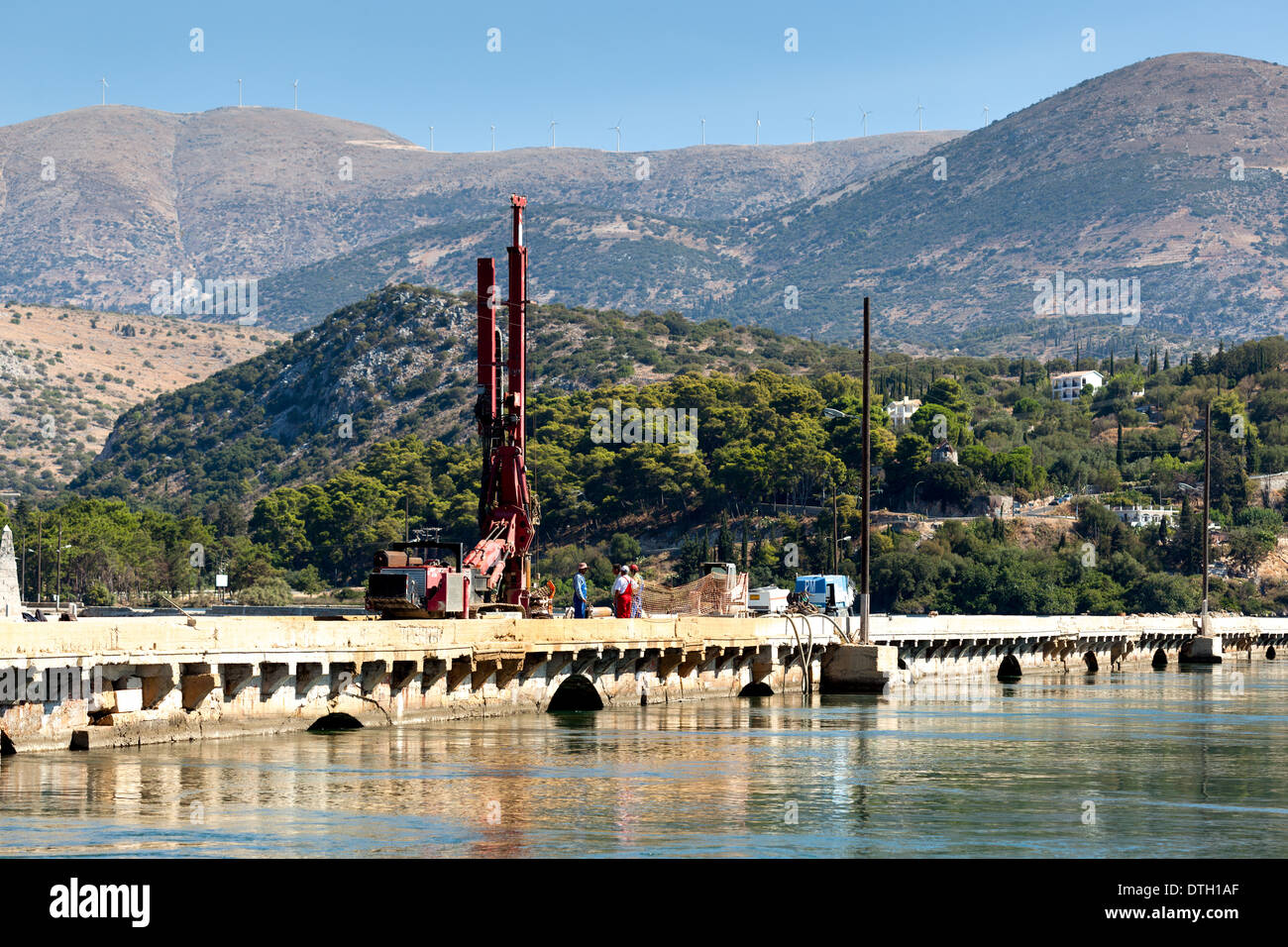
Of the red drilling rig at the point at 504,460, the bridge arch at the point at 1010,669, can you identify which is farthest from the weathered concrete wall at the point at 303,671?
the bridge arch at the point at 1010,669

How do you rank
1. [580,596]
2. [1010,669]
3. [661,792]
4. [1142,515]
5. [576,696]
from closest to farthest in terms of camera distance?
[661,792] → [576,696] → [580,596] → [1010,669] → [1142,515]

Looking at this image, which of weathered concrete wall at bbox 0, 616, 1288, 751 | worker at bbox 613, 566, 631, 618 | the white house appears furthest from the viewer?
the white house

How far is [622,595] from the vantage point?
1779 inches

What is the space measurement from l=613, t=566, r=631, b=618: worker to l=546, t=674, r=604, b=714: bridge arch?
2.64 meters

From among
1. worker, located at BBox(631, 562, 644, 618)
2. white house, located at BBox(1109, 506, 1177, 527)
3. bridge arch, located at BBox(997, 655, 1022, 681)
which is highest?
white house, located at BBox(1109, 506, 1177, 527)

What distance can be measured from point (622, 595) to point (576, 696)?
306cm

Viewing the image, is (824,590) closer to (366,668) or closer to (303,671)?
(366,668)

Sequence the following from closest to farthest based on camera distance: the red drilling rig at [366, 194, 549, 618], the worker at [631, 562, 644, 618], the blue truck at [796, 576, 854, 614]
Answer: the worker at [631, 562, 644, 618], the red drilling rig at [366, 194, 549, 618], the blue truck at [796, 576, 854, 614]

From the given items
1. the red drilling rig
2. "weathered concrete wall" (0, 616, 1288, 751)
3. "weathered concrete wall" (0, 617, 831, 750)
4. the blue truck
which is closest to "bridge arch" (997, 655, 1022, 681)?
the blue truck

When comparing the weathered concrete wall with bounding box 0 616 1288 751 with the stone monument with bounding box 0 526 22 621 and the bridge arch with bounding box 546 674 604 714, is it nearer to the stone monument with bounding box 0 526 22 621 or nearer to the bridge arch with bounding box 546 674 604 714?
the bridge arch with bounding box 546 674 604 714

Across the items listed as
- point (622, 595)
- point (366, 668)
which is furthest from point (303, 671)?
point (622, 595)

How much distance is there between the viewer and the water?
2255 centimetres
